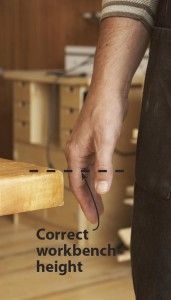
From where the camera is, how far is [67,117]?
9.39 feet

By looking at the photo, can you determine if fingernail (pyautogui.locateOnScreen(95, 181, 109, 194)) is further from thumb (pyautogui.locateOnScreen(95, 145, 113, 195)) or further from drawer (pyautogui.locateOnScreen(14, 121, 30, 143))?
drawer (pyautogui.locateOnScreen(14, 121, 30, 143))

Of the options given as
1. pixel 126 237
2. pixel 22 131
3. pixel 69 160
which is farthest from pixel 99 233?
pixel 69 160

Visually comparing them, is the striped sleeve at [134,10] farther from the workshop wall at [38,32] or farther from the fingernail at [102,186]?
the workshop wall at [38,32]

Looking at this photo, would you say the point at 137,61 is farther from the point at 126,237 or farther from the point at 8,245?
the point at 8,245

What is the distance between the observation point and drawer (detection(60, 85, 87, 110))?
2.76 meters

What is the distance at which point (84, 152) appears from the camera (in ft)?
2.67

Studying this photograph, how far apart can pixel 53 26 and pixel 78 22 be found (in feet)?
0.50

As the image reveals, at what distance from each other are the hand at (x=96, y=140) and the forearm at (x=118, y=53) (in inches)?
0.7

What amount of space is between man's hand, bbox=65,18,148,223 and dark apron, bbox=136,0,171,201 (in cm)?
4

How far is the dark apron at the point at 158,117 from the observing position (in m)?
0.74

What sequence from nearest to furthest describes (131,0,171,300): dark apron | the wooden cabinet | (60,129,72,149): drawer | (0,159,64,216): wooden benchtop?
(0,159,64,216): wooden benchtop < (131,0,171,300): dark apron < (60,129,72,149): drawer < the wooden cabinet

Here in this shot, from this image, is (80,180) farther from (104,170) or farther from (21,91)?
(21,91)

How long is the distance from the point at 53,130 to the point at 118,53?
2347mm

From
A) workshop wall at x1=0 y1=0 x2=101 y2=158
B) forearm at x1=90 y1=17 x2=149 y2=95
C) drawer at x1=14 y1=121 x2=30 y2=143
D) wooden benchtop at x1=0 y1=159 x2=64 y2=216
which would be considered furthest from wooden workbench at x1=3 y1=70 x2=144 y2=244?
wooden benchtop at x1=0 y1=159 x2=64 y2=216
